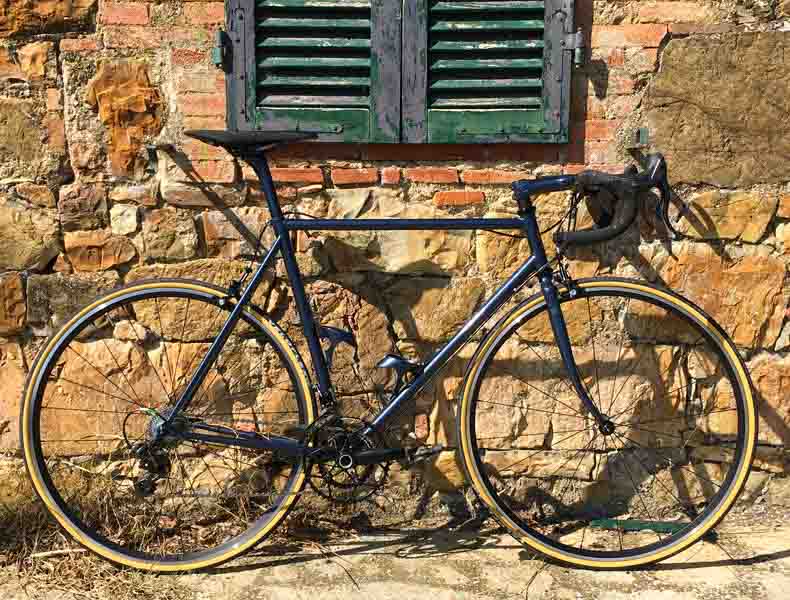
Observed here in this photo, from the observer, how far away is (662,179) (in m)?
3.20

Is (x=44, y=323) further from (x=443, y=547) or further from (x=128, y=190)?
(x=443, y=547)

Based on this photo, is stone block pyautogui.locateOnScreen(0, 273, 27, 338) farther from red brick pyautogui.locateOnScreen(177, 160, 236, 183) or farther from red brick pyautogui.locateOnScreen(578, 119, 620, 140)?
red brick pyautogui.locateOnScreen(578, 119, 620, 140)

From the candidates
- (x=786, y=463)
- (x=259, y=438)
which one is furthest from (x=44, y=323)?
(x=786, y=463)

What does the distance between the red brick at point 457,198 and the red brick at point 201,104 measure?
2.86ft

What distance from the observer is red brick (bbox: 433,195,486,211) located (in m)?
3.40

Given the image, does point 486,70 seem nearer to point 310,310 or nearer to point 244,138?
point 244,138

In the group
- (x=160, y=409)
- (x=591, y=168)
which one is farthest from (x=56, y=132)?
(x=591, y=168)

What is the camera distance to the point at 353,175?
3391 mm

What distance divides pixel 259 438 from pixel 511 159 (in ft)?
4.61

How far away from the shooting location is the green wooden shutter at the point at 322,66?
128 inches

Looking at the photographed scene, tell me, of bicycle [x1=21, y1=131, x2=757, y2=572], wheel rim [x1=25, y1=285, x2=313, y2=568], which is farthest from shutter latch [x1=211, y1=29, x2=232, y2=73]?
wheel rim [x1=25, y1=285, x2=313, y2=568]

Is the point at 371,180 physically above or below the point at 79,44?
below

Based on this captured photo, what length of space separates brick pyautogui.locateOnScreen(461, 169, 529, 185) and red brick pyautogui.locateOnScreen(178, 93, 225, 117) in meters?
0.95

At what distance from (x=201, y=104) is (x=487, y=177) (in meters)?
1.11
